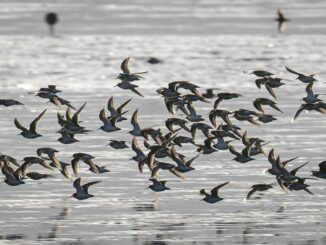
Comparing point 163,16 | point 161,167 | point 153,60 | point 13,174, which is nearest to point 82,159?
point 13,174

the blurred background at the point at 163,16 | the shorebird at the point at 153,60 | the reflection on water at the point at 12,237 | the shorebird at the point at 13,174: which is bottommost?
the reflection on water at the point at 12,237

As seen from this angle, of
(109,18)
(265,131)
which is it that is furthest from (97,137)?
(109,18)

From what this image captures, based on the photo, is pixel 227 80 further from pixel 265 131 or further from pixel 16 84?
pixel 265 131

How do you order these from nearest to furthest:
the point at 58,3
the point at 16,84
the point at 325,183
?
1. the point at 325,183
2. the point at 16,84
3. the point at 58,3

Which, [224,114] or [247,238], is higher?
[224,114]

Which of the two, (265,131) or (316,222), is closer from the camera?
(316,222)

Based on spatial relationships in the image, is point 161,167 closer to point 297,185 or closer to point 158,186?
point 158,186

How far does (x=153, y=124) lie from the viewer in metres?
53.0

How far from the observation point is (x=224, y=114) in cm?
4166

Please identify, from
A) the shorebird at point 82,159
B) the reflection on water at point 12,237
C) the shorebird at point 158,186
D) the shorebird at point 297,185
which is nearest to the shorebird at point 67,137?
the shorebird at point 82,159

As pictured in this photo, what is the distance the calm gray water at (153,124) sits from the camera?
35.1m

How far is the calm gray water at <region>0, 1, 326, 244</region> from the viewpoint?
35094mm

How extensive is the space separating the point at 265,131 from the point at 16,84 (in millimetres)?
20191

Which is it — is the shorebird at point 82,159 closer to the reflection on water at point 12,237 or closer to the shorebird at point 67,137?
the shorebird at point 67,137
